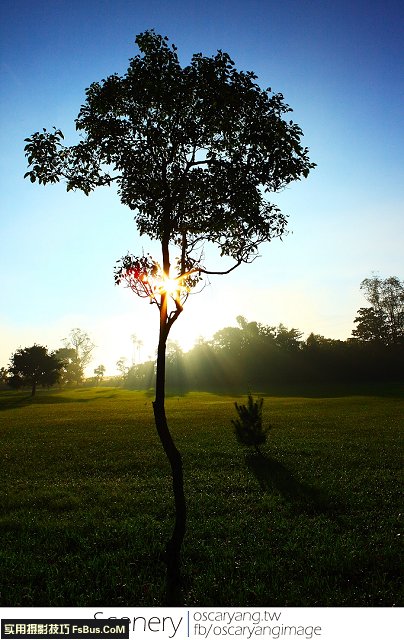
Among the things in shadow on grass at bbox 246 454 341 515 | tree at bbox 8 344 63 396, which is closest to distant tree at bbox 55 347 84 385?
tree at bbox 8 344 63 396

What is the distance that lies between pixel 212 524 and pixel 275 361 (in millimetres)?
100940

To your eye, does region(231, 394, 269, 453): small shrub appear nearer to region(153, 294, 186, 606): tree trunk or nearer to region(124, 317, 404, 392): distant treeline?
region(153, 294, 186, 606): tree trunk

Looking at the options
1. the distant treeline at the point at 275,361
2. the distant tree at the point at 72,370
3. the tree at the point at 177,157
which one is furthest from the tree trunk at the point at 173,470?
the distant tree at the point at 72,370

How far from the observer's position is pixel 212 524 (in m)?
10.3

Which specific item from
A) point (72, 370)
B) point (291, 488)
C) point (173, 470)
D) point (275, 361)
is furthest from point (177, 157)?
point (72, 370)

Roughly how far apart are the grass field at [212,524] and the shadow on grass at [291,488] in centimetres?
6

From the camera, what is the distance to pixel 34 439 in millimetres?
25984

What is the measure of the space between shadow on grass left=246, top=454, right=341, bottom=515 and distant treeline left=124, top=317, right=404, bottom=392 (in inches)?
2999

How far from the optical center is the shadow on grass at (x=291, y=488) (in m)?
11.7

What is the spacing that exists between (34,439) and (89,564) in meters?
20.3

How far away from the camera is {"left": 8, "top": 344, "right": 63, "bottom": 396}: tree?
79.2 m
